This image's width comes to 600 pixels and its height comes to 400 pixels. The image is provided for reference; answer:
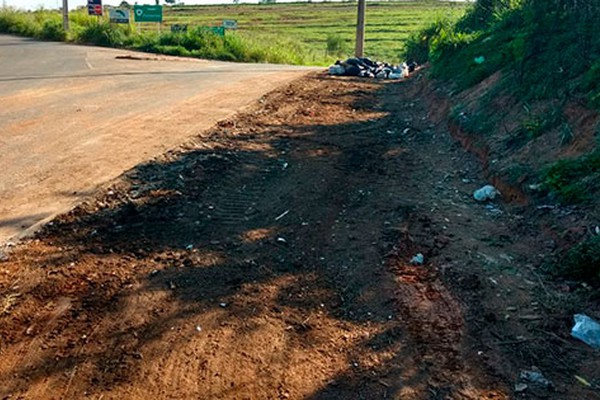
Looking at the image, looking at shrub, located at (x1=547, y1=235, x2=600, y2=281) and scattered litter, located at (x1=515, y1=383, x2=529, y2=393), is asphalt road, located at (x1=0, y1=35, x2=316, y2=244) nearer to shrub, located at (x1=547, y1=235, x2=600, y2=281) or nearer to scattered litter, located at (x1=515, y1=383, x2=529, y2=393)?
scattered litter, located at (x1=515, y1=383, x2=529, y2=393)

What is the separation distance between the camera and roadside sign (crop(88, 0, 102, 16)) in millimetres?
33406

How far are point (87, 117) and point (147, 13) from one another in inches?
879

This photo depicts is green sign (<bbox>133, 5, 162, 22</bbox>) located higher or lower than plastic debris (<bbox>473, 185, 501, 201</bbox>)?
higher

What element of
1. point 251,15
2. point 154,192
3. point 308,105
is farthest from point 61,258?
point 251,15

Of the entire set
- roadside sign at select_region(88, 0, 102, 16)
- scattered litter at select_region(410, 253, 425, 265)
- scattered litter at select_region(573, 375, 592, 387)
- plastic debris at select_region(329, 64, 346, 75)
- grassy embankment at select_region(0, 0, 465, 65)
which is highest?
roadside sign at select_region(88, 0, 102, 16)

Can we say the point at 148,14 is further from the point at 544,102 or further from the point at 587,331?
the point at 587,331

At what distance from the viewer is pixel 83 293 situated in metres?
4.37

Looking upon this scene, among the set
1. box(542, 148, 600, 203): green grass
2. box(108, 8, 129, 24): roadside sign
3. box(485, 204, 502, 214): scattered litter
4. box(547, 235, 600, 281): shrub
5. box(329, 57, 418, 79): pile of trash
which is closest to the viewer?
box(547, 235, 600, 281): shrub

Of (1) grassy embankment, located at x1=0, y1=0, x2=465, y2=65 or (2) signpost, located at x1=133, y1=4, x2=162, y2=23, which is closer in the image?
(1) grassy embankment, located at x1=0, y1=0, x2=465, y2=65

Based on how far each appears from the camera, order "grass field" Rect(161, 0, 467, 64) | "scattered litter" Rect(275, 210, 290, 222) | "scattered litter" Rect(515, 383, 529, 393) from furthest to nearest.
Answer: "grass field" Rect(161, 0, 467, 64)
"scattered litter" Rect(275, 210, 290, 222)
"scattered litter" Rect(515, 383, 529, 393)

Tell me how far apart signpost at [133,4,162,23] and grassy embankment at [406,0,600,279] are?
885 inches

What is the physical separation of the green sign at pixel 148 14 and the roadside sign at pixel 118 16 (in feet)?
2.02

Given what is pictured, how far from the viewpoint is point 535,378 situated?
3521mm

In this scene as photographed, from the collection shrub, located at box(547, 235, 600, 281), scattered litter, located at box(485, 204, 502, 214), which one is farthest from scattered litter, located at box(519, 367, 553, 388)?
scattered litter, located at box(485, 204, 502, 214)
